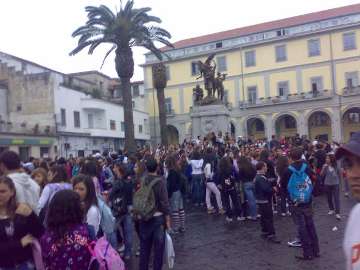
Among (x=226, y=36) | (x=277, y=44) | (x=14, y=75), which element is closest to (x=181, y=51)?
(x=226, y=36)

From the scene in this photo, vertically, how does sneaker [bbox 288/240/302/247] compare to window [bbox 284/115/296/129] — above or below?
below

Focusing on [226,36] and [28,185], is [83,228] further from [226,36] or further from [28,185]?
[226,36]

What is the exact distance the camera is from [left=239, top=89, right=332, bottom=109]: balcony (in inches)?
1978

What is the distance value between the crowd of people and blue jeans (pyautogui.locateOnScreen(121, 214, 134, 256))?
0.02m

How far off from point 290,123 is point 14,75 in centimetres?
3142

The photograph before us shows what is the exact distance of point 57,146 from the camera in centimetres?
4088

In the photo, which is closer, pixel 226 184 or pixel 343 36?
pixel 226 184

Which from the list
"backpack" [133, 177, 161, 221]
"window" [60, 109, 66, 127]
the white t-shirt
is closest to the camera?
the white t-shirt

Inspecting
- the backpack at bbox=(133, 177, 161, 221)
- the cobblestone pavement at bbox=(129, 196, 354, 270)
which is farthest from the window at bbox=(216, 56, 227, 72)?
A: the backpack at bbox=(133, 177, 161, 221)

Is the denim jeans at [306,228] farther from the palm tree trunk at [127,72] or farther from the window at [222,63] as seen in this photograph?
the window at [222,63]

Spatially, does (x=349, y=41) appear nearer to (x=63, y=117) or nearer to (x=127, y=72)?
(x=63, y=117)

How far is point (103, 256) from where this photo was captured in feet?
11.8

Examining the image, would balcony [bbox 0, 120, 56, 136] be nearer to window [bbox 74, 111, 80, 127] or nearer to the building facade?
the building facade

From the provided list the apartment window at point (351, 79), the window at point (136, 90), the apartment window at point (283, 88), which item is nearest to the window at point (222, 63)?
the apartment window at point (283, 88)
